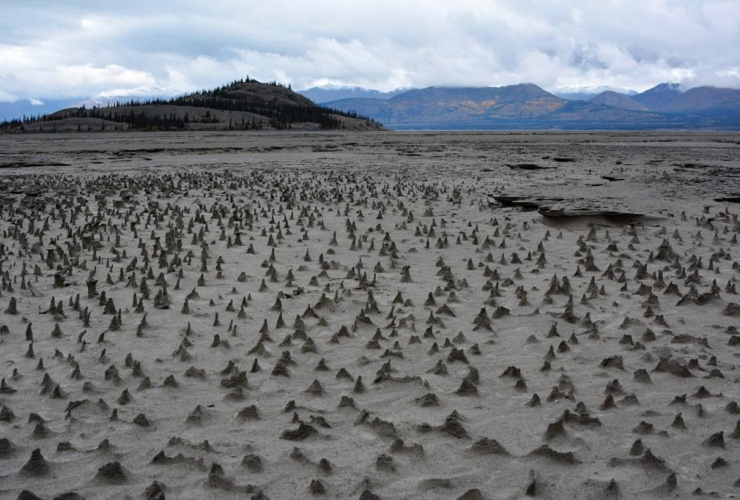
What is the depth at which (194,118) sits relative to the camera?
107 metres

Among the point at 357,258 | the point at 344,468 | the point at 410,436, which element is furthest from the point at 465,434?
the point at 357,258

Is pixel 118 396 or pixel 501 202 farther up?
pixel 501 202

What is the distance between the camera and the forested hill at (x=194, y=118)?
9175 cm

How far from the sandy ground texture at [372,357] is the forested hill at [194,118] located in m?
83.4

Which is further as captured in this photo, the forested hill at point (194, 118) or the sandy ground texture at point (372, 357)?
the forested hill at point (194, 118)

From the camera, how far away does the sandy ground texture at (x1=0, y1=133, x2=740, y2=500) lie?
3707mm

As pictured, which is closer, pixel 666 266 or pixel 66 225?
pixel 666 266

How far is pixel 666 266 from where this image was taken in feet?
27.0

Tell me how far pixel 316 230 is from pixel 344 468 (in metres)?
7.57

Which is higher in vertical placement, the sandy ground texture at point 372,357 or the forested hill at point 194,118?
the forested hill at point 194,118

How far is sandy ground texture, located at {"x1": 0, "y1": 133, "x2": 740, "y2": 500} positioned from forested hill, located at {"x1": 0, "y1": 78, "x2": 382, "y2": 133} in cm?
8335

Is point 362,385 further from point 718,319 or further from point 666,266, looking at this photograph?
point 666,266

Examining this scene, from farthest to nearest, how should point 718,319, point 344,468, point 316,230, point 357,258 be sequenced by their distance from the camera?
point 316,230 → point 357,258 → point 718,319 → point 344,468

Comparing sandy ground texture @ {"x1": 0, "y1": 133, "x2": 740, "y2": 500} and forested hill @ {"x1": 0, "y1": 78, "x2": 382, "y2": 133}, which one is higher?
forested hill @ {"x1": 0, "y1": 78, "x2": 382, "y2": 133}
